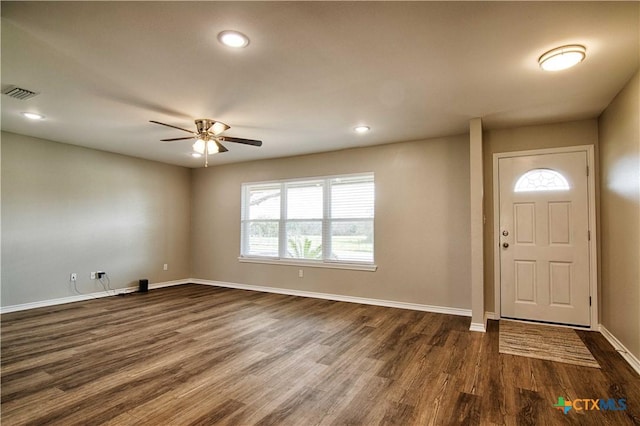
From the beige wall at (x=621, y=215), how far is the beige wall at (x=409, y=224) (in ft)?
4.63

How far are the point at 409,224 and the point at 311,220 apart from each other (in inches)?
68.4

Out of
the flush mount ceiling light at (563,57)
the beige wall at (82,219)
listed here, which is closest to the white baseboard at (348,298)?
the beige wall at (82,219)

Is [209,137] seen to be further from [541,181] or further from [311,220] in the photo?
[541,181]

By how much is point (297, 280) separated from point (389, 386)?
135 inches

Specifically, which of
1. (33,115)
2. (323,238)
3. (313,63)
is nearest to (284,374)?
(313,63)

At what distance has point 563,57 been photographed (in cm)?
232

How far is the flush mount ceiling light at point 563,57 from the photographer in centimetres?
226

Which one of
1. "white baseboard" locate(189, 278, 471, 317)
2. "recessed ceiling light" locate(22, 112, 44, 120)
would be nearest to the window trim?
"white baseboard" locate(189, 278, 471, 317)

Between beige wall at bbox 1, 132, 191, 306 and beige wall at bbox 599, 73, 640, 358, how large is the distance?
274 inches

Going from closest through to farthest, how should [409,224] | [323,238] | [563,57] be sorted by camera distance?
[563,57]
[409,224]
[323,238]

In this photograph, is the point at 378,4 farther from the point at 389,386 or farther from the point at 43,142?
the point at 43,142

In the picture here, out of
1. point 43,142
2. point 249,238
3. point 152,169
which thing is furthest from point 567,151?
point 43,142

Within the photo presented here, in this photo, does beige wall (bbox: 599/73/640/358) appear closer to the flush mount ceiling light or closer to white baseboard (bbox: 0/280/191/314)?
the flush mount ceiling light

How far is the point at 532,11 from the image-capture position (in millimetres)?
1897
